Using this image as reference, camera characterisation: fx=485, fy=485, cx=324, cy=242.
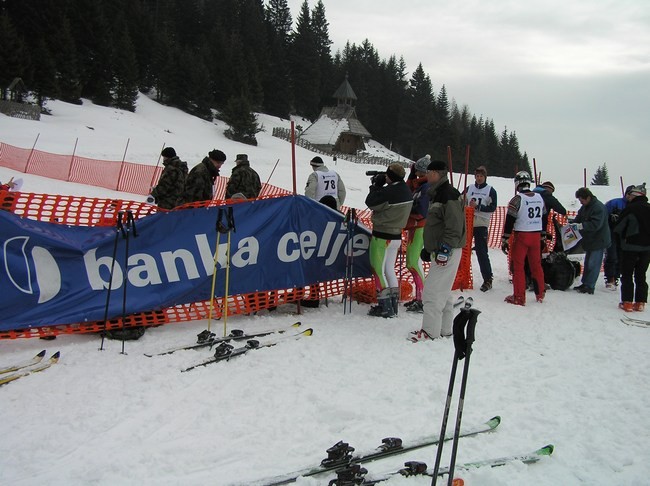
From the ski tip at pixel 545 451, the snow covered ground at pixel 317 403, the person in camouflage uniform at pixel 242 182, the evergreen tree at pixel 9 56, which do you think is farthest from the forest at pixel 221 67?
the ski tip at pixel 545 451

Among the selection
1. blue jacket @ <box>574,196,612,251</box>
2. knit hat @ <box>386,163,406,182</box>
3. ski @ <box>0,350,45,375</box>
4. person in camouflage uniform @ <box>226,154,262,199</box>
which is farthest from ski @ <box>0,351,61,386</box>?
blue jacket @ <box>574,196,612,251</box>

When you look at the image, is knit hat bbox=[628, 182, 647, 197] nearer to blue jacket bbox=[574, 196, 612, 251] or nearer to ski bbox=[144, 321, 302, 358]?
blue jacket bbox=[574, 196, 612, 251]

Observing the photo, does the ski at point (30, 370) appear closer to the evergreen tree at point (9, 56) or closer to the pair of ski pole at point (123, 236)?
the pair of ski pole at point (123, 236)

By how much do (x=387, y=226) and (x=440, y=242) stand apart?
80 centimetres

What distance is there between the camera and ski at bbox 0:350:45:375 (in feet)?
13.5

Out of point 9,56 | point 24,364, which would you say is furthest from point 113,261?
point 9,56

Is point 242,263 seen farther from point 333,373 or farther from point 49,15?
point 49,15

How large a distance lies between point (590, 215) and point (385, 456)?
6853 mm

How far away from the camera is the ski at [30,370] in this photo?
3.95 meters

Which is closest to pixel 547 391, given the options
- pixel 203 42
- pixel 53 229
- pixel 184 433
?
pixel 184 433

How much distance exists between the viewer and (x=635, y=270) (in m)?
7.31

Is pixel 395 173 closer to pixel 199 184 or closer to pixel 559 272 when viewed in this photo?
pixel 199 184

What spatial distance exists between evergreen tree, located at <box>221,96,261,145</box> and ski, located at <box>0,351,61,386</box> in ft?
144

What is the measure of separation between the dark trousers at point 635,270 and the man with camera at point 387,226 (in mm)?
3635
